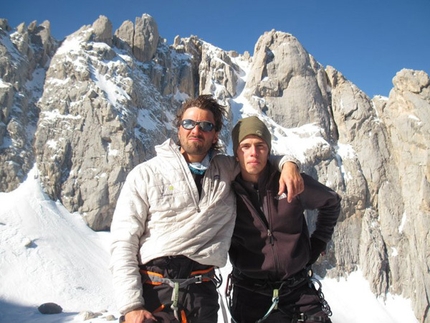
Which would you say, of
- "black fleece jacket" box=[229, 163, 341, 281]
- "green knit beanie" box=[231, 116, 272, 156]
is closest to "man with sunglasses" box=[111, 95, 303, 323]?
"black fleece jacket" box=[229, 163, 341, 281]

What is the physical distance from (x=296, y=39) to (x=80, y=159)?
42685 millimetres

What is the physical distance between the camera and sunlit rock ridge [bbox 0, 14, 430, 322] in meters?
36.8

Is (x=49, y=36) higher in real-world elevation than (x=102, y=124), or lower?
higher

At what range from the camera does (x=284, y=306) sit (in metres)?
3.53

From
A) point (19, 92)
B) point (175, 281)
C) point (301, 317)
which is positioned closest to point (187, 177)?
point (175, 281)

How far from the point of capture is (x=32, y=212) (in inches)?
1240

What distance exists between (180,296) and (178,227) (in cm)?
66

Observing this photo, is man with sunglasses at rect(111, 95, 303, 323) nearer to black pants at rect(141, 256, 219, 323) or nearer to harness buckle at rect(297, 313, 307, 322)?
black pants at rect(141, 256, 219, 323)

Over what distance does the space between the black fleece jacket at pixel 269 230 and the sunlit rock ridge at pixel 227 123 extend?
3406cm

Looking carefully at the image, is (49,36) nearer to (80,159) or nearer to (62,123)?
(62,123)

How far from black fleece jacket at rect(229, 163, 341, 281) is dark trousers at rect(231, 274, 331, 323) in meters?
0.20

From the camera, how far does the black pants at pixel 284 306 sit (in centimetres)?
346

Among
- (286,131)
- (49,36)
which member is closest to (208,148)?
(286,131)

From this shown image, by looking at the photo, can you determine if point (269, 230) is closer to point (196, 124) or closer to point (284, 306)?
point (284, 306)
